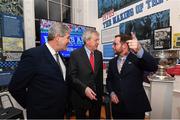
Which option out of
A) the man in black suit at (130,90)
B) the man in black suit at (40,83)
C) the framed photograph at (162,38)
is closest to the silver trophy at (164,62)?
the framed photograph at (162,38)

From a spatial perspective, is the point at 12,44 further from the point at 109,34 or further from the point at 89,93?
the point at 109,34

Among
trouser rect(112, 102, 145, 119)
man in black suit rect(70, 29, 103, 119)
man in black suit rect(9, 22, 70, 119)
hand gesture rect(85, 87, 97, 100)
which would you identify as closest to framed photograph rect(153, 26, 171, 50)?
man in black suit rect(70, 29, 103, 119)

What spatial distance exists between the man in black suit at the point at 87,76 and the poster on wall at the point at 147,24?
49.9 inches

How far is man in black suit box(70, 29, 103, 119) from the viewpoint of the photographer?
223 cm

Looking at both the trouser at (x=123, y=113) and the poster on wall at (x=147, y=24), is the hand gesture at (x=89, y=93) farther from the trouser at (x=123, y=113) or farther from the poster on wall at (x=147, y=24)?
the poster on wall at (x=147, y=24)

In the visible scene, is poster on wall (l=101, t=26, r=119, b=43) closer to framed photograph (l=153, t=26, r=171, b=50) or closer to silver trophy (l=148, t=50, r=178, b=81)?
framed photograph (l=153, t=26, r=171, b=50)

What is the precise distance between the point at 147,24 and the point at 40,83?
88.9 inches

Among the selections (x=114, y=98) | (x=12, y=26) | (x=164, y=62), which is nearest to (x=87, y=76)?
(x=114, y=98)

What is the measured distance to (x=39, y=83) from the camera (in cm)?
164

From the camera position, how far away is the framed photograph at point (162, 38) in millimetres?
2924

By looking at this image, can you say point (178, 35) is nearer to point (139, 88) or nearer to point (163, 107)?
point (163, 107)

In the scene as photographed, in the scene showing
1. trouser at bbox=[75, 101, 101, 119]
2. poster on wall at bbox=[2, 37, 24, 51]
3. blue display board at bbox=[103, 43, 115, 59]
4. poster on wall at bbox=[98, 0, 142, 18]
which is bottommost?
trouser at bbox=[75, 101, 101, 119]

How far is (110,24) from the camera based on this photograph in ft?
13.2

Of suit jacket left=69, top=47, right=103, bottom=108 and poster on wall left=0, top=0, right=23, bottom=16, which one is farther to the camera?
poster on wall left=0, top=0, right=23, bottom=16
